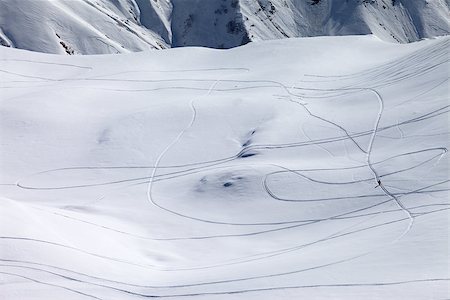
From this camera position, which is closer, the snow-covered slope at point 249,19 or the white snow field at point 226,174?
the white snow field at point 226,174

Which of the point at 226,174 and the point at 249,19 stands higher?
the point at 226,174

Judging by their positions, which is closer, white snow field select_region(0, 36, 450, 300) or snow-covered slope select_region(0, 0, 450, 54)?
white snow field select_region(0, 36, 450, 300)

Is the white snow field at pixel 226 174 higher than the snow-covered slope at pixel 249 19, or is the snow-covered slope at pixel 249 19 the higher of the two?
the white snow field at pixel 226 174

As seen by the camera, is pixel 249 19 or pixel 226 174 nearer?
pixel 226 174

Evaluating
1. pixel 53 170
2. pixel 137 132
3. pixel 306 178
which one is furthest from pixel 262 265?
pixel 137 132
